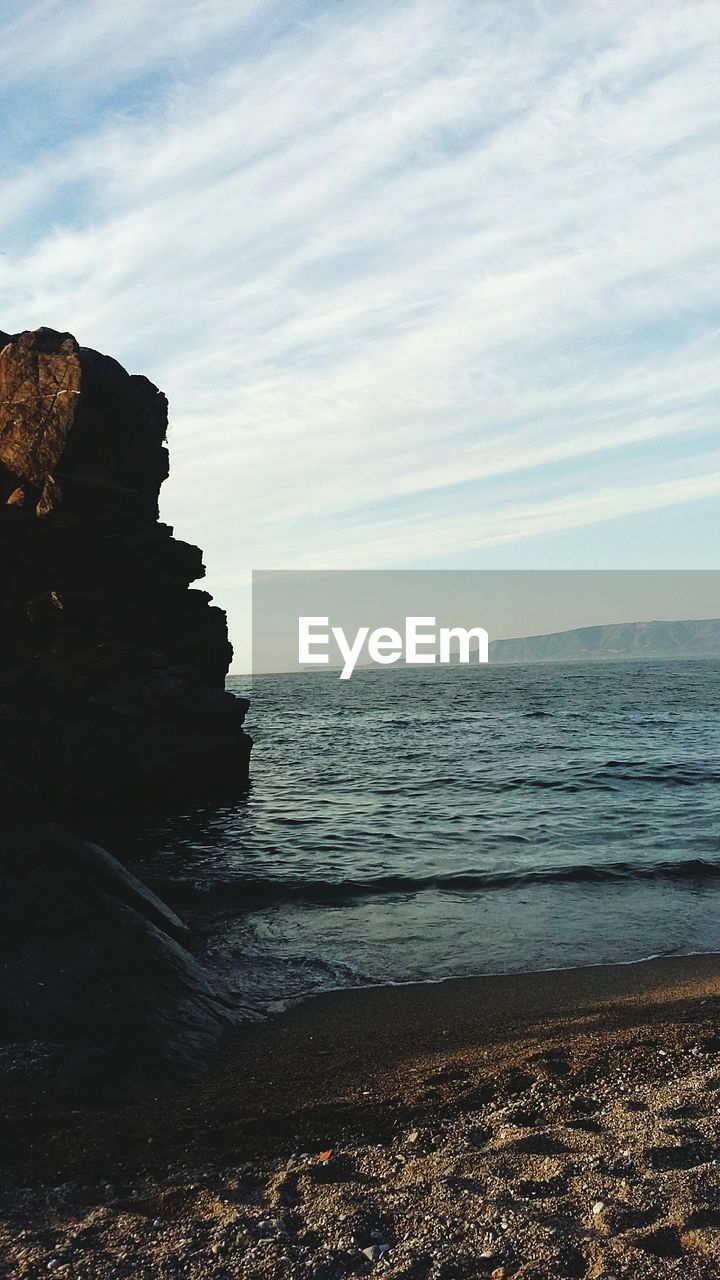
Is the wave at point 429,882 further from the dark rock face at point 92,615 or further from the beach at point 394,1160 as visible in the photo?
the dark rock face at point 92,615

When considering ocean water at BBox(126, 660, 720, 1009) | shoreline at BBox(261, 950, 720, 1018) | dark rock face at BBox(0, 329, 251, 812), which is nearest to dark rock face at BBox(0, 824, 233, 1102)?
shoreline at BBox(261, 950, 720, 1018)

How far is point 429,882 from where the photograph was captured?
51.4 ft

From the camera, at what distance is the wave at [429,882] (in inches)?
599

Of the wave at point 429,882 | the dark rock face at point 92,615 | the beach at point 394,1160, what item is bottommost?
the wave at point 429,882

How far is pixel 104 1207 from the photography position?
16.8ft

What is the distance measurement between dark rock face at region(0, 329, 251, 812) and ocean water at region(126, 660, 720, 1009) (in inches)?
A: 121

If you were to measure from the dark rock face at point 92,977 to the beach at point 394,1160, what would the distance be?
331mm

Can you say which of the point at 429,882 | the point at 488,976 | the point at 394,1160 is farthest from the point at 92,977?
the point at 429,882

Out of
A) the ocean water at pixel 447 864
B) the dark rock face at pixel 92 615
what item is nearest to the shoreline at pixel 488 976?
the ocean water at pixel 447 864

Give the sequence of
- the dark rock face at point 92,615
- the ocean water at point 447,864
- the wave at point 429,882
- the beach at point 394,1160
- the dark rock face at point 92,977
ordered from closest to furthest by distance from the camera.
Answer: the beach at point 394,1160 < the dark rock face at point 92,977 < the ocean water at point 447,864 < the wave at point 429,882 < the dark rock face at point 92,615

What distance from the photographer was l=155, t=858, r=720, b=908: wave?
1521 cm

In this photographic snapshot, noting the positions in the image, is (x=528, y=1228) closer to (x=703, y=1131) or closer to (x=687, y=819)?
(x=703, y=1131)

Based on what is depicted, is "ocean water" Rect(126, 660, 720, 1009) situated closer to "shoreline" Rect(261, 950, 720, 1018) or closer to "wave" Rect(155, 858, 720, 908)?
"wave" Rect(155, 858, 720, 908)

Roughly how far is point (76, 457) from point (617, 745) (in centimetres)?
2612
